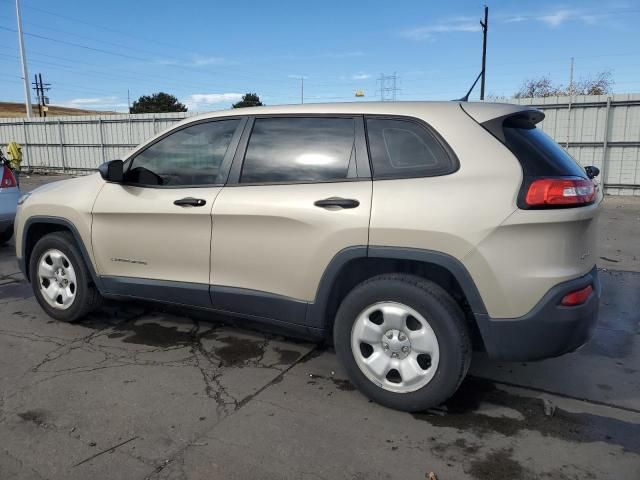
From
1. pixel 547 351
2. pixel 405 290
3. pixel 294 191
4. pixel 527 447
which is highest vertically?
pixel 294 191

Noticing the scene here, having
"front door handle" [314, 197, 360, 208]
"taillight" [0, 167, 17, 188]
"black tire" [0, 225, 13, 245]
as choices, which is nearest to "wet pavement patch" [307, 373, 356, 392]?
"front door handle" [314, 197, 360, 208]

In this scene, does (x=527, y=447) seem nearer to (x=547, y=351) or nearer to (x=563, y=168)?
(x=547, y=351)

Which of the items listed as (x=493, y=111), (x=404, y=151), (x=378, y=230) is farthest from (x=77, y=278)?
(x=493, y=111)

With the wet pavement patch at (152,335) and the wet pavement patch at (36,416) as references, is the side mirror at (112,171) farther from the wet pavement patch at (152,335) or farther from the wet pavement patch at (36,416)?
the wet pavement patch at (36,416)

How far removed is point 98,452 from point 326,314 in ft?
4.81

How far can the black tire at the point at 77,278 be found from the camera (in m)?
4.24

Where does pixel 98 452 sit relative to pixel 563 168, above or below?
below

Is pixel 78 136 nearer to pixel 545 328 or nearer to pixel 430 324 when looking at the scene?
pixel 430 324

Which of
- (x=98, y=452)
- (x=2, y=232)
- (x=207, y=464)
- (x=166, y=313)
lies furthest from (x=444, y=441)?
(x=2, y=232)

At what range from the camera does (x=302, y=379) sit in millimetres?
3438

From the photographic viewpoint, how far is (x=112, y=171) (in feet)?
12.6

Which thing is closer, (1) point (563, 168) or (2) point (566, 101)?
(1) point (563, 168)

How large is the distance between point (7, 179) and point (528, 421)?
24.2 ft

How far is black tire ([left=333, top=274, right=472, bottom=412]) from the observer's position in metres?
2.78
